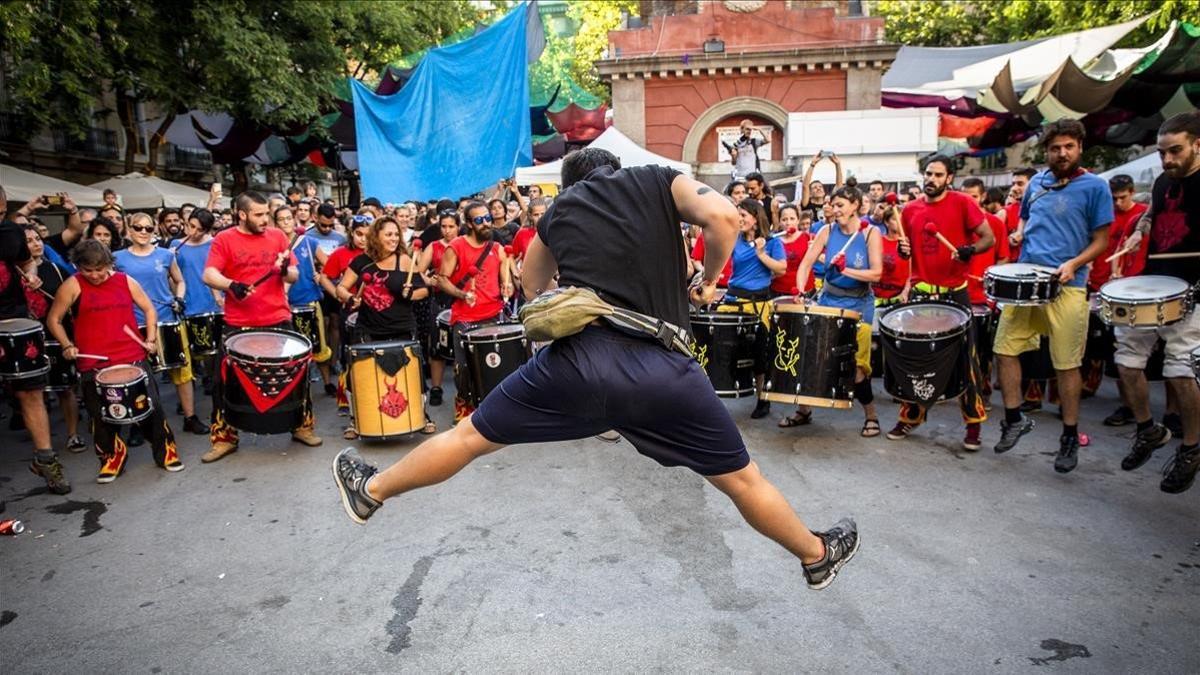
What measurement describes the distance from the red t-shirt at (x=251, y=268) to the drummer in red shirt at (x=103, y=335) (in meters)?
0.60

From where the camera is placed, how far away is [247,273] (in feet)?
20.1

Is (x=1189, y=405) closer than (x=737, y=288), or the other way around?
(x=1189, y=405)

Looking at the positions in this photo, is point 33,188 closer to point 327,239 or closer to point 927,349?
point 327,239

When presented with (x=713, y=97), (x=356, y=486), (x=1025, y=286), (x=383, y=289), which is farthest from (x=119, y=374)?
(x=713, y=97)

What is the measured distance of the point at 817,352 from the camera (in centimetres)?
621

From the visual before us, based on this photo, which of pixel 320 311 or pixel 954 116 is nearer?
pixel 320 311

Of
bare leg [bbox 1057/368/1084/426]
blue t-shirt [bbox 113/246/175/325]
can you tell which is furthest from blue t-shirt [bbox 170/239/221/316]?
bare leg [bbox 1057/368/1084/426]

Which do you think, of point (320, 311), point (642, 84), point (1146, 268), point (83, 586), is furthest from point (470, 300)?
point (642, 84)

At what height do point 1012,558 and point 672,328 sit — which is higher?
point 672,328

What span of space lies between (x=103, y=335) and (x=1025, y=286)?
21.4 ft

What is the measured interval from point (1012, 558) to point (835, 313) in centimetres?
253

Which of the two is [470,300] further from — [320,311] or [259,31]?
[259,31]

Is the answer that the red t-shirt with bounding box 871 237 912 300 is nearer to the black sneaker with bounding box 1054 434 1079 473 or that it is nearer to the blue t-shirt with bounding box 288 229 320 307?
the black sneaker with bounding box 1054 434 1079 473

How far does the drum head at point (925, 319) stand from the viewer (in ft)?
18.8
